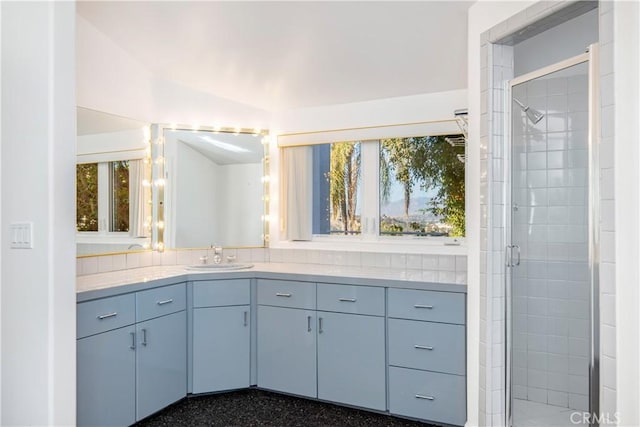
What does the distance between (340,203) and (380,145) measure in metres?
0.55

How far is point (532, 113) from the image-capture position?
2365mm

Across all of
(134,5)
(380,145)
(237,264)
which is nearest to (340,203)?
(380,145)

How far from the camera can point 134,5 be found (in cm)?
247

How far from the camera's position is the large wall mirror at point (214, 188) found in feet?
11.4

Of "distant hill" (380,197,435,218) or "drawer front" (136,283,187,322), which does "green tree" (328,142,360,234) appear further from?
"drawer front" (136,283,187,322)

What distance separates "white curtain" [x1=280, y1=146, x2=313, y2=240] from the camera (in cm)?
365

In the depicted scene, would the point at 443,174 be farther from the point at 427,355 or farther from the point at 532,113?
the point at 427,355

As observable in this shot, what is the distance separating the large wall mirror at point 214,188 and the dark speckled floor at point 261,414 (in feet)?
3.77

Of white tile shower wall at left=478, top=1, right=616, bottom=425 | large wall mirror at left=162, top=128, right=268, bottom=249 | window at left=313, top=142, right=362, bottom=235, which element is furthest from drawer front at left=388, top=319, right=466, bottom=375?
large wall mirror at left=162, top=128, right=268, bottom=249

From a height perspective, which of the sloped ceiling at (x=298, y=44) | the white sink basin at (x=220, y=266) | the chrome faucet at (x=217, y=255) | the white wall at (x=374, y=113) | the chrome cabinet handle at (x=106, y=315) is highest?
the sloped ceiling at (x=298, y=44)

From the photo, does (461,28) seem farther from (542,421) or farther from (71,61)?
(542,421)

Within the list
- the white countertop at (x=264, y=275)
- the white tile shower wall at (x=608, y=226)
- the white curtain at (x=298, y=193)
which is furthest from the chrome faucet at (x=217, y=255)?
the white tile shower wall at (x=608, y=226)

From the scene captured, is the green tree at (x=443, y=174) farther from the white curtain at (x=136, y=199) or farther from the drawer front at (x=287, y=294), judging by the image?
the white curtain at (x=136, y=199)

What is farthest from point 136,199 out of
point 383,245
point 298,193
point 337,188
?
point 383,245
